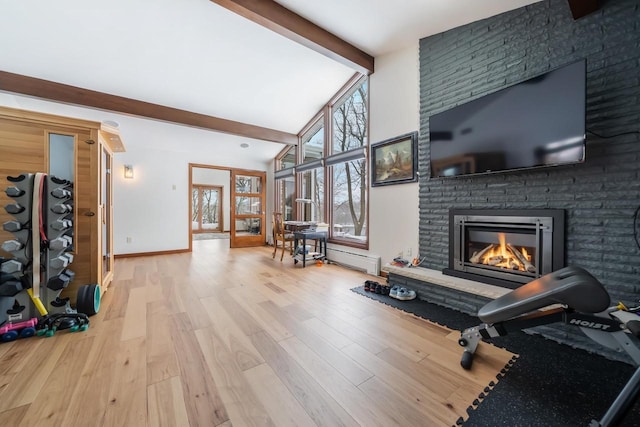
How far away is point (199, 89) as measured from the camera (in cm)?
391

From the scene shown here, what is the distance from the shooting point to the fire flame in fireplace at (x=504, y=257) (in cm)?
214

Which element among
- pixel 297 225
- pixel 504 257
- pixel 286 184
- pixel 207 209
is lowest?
pixel 504 257

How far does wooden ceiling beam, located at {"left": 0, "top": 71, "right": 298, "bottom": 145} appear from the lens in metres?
3.19

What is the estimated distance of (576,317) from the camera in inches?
52.3

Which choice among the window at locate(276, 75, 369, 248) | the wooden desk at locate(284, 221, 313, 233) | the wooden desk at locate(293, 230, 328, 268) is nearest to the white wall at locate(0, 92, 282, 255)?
the window at locate(276, 75, 369, 248)

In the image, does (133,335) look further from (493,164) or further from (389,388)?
(493,164)

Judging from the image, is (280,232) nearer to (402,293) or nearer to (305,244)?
(305,244)

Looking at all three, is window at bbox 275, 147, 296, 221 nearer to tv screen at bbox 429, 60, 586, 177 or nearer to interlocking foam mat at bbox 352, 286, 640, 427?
tv screen at bbox 429, 60, 586, 177

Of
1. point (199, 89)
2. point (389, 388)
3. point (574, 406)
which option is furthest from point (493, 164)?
point (199, 89)

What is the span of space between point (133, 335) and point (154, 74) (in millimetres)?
3462

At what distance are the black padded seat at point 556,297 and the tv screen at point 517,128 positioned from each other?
1014 mm

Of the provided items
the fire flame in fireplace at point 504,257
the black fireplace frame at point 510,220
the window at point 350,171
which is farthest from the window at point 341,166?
the fire flame in fireplace at point 504,257

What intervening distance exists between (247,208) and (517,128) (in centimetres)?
588

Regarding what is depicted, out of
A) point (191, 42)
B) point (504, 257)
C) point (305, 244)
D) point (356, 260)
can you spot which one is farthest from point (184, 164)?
point (504, 257)
